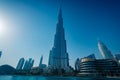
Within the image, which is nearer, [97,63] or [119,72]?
[119,72]

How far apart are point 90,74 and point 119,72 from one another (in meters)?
36.1

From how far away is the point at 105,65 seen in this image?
527ft

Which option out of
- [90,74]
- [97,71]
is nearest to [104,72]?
[97,71]

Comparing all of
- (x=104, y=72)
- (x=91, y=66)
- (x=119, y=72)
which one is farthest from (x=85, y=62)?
(x=119, y=72)

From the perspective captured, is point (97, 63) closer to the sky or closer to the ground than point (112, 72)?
closer to the sky

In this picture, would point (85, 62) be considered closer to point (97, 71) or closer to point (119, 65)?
point (97, 71)

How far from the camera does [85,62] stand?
160250mm

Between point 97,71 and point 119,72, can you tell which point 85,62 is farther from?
point 119,72

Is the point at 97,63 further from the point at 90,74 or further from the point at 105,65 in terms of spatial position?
the point at 90,74

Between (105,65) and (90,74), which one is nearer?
(90,74)

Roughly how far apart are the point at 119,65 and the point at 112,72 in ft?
47.1

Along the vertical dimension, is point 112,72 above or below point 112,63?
below

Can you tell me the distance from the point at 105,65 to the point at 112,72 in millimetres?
11793

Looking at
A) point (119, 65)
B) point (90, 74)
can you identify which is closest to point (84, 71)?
point (90, 74)
